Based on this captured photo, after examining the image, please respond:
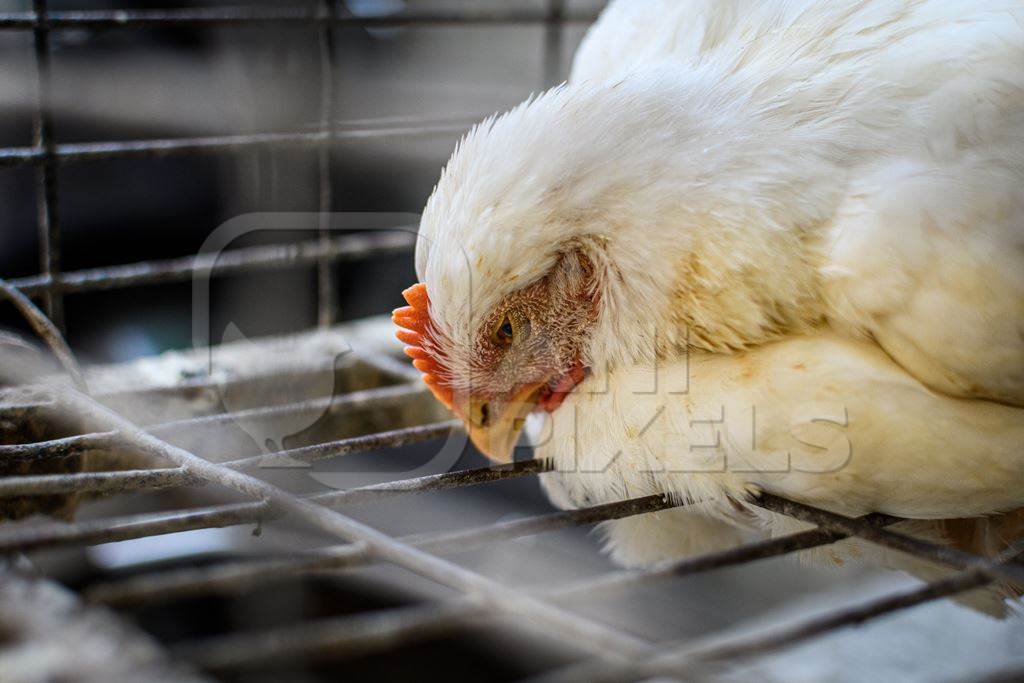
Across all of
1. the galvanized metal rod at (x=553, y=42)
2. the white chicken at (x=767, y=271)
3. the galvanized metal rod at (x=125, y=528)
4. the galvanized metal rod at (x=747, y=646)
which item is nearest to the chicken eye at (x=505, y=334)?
the white chicken at (x=767, y=271)

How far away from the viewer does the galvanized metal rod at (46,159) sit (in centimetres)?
145

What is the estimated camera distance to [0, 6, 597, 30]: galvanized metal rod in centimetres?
144

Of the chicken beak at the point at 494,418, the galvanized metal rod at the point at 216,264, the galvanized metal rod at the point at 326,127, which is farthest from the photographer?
the galvanized metal rod at the point at 326,127

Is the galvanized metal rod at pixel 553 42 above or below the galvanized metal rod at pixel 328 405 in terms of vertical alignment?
above

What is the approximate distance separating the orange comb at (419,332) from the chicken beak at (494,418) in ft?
0.10

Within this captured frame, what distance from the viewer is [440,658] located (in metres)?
2.26

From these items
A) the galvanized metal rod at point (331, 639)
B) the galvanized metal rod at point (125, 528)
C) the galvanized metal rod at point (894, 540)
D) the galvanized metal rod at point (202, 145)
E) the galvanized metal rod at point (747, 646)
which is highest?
the galvanized metal rod at point (202, 145)

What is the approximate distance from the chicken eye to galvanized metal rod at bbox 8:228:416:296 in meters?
0.73

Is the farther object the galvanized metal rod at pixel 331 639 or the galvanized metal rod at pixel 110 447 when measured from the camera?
the galvanized metal rod at pixel 110 447

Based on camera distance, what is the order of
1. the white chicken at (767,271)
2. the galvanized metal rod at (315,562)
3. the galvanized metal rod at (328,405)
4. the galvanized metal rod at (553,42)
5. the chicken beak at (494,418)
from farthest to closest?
the galvanized metal rod at (553,42) → the galvanized metal rod at (328,405) → the chicken beak at (494,418) → the white chicken at (767,271) → the galvanized metal rod at (315,562)

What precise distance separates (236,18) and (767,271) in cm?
100

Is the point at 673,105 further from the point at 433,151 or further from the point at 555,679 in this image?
the point at 433,151

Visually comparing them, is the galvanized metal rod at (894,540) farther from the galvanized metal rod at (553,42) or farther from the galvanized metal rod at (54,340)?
the galvanized metal rod at (553,42)

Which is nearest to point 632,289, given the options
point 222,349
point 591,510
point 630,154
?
point 630,154
